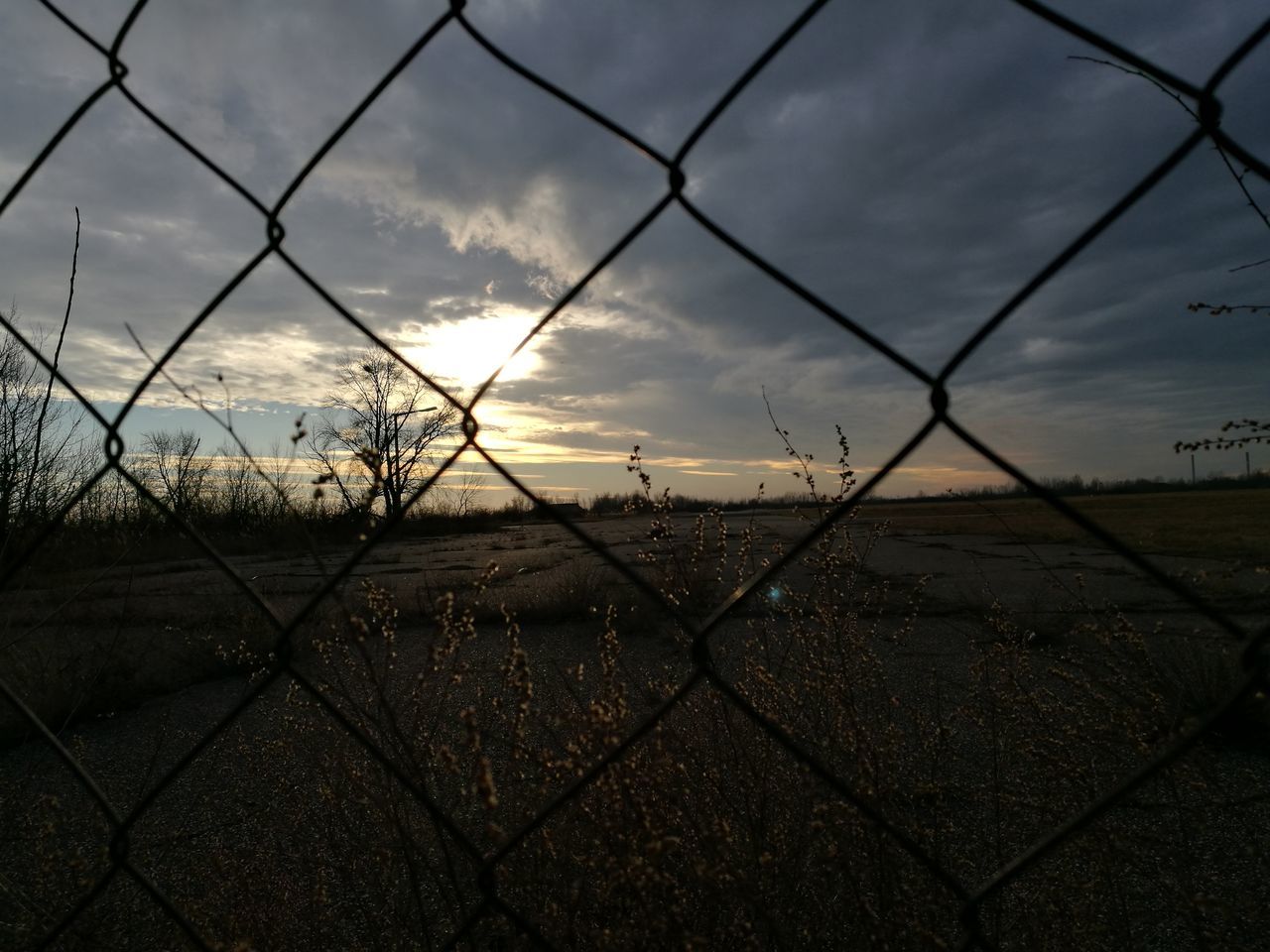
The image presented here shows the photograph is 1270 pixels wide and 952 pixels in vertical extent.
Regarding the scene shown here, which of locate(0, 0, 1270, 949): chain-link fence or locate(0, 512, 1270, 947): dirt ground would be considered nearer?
locate(0, 0, 1270, 949): chain-link fence

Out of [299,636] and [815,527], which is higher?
[815,527]

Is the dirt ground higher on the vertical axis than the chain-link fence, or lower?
lower

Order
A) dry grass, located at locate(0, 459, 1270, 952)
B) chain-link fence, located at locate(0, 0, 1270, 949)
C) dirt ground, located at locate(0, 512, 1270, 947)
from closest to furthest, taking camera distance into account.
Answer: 1. chain-link fence, located at locate(0, 0, 1270, 949)
2. dry grass, located at locate(0, 459, 1270, 952)
3. dirt ground, located at locate(0, 512, 1270, 947)

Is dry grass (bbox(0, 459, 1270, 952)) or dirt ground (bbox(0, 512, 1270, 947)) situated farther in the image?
dirt ground (bbox(0, 512, 1270, 947))

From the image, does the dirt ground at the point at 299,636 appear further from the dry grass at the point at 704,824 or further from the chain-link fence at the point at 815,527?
the chain-link fence at the point at 815,527

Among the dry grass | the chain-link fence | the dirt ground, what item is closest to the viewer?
the chain-link fence

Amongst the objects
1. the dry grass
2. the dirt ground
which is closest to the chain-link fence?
the dry grass

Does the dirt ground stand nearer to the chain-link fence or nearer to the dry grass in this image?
the dry grass

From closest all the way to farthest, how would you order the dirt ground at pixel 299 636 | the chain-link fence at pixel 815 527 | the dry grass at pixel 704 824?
the chain-link fence at pixel 815 527 → the dry grass at pixel 704 824 → the dirt ground at pixel 299 636

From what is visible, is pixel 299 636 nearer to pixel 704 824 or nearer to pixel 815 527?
pixel 704 824

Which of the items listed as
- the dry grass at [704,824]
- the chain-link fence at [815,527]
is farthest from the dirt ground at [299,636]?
the chain-link fence at [815,527]

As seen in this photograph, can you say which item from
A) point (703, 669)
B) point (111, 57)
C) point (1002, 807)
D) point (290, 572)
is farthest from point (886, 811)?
point (290, 572)

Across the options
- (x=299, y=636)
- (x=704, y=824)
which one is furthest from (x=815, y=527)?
(x=299, y=636)

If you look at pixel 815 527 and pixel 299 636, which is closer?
pixel 815 527
